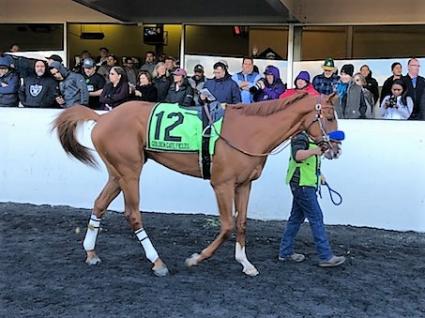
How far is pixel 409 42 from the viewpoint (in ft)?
37.5

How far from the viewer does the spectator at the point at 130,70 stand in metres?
11.2

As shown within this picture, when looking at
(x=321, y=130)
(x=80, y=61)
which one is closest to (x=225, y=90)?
(x=321, y=130)

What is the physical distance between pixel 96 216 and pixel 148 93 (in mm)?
3117

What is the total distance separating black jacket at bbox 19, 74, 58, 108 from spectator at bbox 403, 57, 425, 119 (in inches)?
181

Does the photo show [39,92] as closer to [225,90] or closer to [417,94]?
[225,90]

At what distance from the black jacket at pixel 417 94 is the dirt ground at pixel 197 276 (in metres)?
1.70

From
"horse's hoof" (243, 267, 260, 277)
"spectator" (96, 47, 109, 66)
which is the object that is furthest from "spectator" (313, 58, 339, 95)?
"spectator" (96, 47, 109, 66)

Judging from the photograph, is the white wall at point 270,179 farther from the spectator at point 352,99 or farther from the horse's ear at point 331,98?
the horse's ear at point 331,98

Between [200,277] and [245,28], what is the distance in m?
7.63

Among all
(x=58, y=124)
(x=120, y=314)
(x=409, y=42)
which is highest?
(x=409, y=42)

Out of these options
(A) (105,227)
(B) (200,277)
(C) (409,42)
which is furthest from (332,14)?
(B) (200,277)

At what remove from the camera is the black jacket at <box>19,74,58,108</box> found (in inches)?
348

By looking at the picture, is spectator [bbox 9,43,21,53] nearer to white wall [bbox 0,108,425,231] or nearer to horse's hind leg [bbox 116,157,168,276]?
white wall [bbox 0,108,425,231]

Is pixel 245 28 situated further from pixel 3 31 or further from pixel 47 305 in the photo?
pixel 47 305
